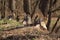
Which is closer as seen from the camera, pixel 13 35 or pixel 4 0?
pixel 13 35

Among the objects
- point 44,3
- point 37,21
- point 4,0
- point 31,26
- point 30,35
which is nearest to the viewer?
point 30,35

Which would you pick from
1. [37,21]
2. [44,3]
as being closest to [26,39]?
[37,21]

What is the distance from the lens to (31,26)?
37.4 ft

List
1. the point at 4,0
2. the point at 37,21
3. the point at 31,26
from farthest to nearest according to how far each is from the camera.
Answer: the point at 4,0 → the point at 37,21 → the point at 31,26

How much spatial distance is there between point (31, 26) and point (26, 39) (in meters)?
2.44

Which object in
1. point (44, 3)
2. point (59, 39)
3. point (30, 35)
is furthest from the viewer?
point (44, 3)

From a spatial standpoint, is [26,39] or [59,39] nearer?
[26,39]

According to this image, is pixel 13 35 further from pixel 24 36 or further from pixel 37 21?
pixel 37 21

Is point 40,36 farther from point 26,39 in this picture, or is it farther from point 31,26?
point 31,26

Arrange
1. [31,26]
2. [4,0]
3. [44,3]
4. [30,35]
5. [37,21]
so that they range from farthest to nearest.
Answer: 1. [44,3]
2. [4,0]
3. [37,21]
4. [31,26]
5. [30,35]

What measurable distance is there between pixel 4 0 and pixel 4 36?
6691mm

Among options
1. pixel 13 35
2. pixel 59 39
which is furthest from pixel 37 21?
pixel 13 35

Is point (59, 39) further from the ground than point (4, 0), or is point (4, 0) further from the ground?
point (4, 0)

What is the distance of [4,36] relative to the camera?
9.38 metres
